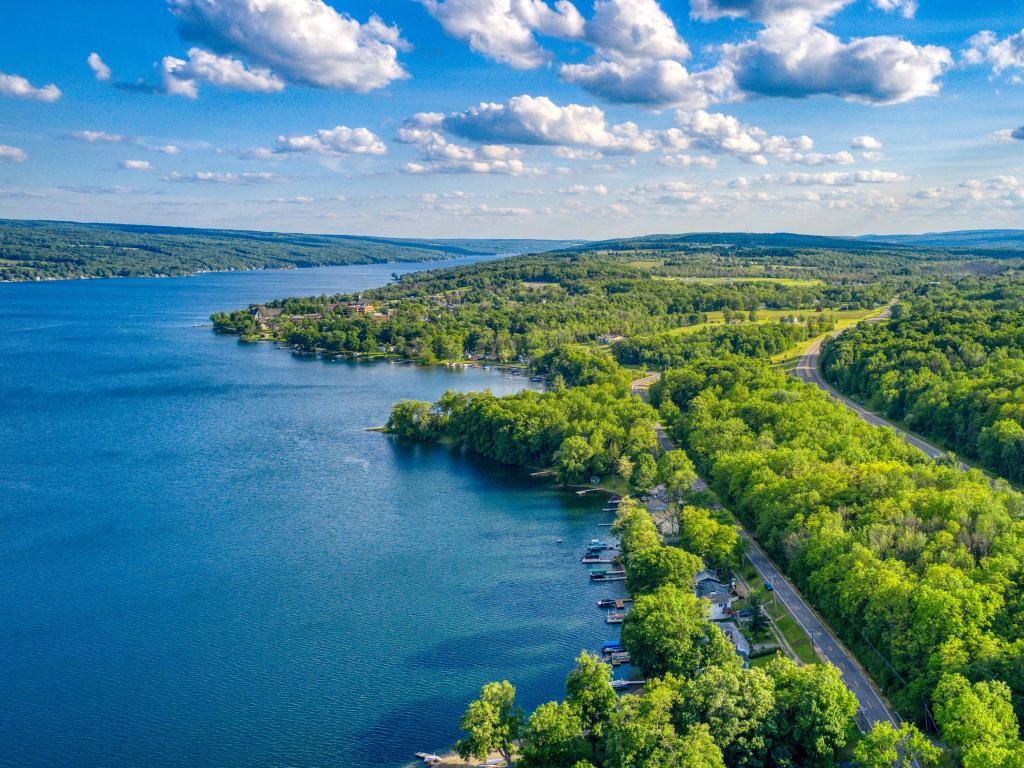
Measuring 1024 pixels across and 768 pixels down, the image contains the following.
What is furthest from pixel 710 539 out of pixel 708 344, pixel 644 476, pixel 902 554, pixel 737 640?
pixel 708 344

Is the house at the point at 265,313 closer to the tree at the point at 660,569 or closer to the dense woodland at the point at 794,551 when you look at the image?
the dense woodland at the point at 794,551

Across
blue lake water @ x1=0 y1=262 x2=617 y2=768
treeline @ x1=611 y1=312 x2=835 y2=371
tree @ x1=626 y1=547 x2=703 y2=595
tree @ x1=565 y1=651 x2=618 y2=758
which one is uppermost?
treeline @ x1=611 y1=312 x2=835 y2=371

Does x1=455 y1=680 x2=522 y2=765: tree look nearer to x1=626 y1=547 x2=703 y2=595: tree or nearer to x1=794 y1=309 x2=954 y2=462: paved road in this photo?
x1=626 y1=547 x2=703 y2=595: tree

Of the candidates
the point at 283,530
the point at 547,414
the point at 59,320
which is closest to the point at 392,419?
the point at 547,414

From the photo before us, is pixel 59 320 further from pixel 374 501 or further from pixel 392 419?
pixel 374 501

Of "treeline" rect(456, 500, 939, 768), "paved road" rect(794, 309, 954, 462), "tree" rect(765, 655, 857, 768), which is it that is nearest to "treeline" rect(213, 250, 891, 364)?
"paved road" rect(794, 309, 954, 462)

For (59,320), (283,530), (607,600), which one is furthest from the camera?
(59,320)
